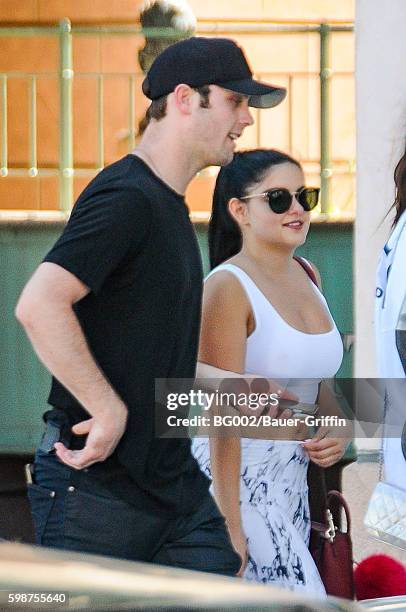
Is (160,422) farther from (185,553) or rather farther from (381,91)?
(381,91)

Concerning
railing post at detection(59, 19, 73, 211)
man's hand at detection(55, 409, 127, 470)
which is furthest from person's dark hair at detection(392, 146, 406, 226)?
railing post at detection(59, 19, 73, 211)

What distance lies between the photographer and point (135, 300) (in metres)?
2.67

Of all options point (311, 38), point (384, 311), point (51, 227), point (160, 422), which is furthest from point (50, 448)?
point (311, 38)

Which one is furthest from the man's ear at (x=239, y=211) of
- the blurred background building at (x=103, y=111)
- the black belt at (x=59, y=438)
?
the blurred background building at (x=103, y=111)

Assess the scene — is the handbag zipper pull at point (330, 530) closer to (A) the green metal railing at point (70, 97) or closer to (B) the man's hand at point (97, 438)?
(B) the man's hand at point (97, 438)

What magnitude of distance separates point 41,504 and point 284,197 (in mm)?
1213

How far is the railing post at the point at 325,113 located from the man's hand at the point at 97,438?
2343 millimetres

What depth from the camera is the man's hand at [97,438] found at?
8.71 ft

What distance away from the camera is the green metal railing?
4887 millimetres

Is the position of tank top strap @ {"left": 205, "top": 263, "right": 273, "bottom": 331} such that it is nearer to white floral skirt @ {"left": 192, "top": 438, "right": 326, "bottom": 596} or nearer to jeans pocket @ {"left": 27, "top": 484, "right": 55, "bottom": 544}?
white floral skirt @ {"left": 192, "top": 438, "right": 326, "bottom": 596}

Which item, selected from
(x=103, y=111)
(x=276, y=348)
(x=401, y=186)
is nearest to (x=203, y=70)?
(x=401, y=186)

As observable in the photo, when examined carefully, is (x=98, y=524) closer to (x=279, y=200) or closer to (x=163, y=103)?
(x=163, y=103)

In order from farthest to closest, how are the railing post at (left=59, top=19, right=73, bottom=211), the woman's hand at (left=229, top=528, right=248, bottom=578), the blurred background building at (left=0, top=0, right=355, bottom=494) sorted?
the railing post at (left=59, top=19, right=73, bottom=211), the blurred background building at (left=0, top=0, right=355, bottom=494), the woman's hand at (left=229, top=528, right=248, bottom=578)

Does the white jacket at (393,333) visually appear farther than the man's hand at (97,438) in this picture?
Yes
